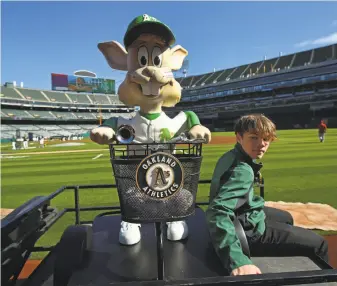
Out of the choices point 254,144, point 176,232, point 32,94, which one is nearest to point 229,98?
point 32,94

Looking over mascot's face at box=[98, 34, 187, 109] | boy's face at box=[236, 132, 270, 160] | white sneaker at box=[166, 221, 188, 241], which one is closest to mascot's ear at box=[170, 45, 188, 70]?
mascot's face at box=[98, 34, 187, 109]

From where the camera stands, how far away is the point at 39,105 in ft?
251

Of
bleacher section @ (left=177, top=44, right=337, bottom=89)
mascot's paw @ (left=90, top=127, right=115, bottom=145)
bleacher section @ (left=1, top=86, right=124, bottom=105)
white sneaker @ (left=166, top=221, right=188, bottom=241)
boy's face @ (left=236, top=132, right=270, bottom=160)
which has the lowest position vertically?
white sneaker @ (left=166, top=221, right=188, bottom=241)

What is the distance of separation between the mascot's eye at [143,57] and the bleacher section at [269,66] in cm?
6257

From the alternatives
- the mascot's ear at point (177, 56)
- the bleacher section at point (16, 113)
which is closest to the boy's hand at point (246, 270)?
the mascot's ear at point (177, 56)

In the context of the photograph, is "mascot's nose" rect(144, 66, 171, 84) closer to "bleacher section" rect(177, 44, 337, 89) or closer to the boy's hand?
the boy's hand

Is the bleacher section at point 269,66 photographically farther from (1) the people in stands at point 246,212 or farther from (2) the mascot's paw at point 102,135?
(2) the mascot's paw at point 102,135

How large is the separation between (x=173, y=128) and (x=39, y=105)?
→ 81769 millimetres

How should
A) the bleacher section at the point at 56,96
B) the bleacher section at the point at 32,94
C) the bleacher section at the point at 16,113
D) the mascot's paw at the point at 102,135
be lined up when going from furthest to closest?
1. the bleacher section at the point at 56,96
2. the bleacher section at the point at 32,94
3. the bleacher section at the point at 16,113
4. the mascot's paw at the point at 102,135

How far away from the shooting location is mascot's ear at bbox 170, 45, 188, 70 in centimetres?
336

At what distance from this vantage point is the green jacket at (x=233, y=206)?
178 cm

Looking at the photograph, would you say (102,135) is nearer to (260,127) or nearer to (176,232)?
(176,232)

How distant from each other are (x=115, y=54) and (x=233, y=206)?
232 centimetres

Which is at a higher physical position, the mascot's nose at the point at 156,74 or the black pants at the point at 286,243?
the mascot's nose at the point at 156,74
